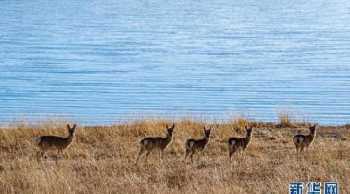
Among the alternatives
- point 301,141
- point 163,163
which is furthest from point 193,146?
point 301,141

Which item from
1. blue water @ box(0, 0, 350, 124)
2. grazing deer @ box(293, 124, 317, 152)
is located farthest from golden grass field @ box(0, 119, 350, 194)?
blue water @ box(0, 0, 350, 124)

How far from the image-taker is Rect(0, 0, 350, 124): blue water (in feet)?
98.9

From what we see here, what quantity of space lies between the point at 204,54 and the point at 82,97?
1718 centimetres

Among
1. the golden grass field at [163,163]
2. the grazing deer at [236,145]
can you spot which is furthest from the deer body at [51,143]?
the grazing deer at [236,145]

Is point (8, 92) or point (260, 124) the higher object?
point (8, 92)

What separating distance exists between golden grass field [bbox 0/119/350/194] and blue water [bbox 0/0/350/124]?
490cm

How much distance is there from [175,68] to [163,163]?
92.6 feet

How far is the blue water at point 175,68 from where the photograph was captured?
30.1 metres

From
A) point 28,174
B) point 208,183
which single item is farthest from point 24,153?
point 208,183

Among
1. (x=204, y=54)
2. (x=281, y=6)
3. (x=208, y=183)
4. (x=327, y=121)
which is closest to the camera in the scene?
(x=208, y=183)

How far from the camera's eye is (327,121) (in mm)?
26688

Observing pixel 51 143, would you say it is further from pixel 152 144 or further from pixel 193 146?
pixel 193 146

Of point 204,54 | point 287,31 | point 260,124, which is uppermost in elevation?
point 287,31

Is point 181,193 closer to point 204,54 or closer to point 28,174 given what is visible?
point 28,174
